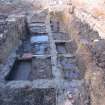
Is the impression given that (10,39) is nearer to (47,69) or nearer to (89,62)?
(47,69)

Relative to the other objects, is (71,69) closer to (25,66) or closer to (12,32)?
(25,66)

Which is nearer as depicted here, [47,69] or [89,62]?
[89,62]

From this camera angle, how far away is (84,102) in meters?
7.40

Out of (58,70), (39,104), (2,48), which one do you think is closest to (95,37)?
(58,70)

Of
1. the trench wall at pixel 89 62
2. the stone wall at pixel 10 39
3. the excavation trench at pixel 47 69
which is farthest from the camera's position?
the stone wall at pixel 10 39

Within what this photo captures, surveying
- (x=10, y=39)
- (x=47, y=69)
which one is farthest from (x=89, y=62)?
(x=10, y=39)

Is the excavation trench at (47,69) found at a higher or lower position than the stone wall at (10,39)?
lower

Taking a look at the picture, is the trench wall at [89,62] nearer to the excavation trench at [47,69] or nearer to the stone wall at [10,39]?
the excavation trench at [47,69]

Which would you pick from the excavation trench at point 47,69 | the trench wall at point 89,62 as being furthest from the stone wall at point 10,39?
the trench wall at point 89,62

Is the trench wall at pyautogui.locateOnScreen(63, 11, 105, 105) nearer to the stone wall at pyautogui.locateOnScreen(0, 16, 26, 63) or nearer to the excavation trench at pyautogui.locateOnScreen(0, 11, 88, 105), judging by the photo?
the excavation trench at pyautogui.locateOnScreen(0, 11, 88, 105)

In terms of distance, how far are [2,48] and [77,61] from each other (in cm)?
388

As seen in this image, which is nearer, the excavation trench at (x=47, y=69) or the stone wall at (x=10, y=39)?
the excavation trench at (x=47, y=69)

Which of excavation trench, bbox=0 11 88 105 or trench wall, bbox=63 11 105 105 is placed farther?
excavation trench, bbox=0 11 88 105

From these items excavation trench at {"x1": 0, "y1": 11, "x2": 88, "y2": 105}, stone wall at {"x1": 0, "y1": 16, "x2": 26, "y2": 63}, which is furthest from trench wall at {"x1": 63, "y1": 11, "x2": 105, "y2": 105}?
stone wall at {"x1": 0, "y1": 16, "x2": 26, "y2": 63}
